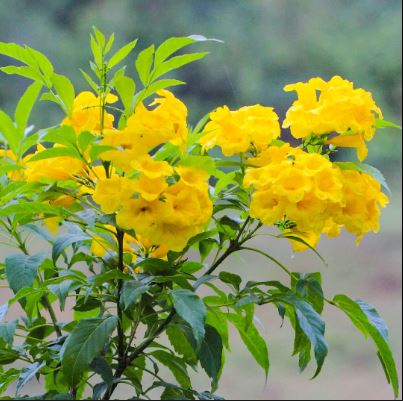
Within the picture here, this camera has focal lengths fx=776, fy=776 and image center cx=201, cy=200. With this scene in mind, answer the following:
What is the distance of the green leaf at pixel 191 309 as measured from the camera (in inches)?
25.2

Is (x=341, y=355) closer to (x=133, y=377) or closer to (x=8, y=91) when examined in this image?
(x=8, y=91)

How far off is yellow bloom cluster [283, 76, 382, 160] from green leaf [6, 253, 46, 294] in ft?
0.91

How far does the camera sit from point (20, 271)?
0.72 metres

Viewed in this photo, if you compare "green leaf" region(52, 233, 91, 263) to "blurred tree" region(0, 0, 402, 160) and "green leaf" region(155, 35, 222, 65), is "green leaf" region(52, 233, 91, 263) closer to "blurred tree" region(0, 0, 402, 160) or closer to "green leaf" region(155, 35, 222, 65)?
"green leaf" region(155, 35, 222, 65)

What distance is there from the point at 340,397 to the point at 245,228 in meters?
2.33

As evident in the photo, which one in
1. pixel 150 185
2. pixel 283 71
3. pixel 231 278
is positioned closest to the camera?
pixel 150 185

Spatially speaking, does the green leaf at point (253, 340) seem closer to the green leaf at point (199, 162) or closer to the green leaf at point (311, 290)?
the green leaf at point (311, 290)

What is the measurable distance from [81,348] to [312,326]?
0.21m

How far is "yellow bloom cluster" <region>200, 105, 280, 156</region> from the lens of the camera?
0.73 meters

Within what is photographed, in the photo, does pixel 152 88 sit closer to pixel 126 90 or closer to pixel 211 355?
pixel 126 90

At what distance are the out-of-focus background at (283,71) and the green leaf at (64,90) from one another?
2.09 metres

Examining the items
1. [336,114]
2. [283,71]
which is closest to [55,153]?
[336,114]

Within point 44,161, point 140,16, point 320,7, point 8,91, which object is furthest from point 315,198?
point 320,7

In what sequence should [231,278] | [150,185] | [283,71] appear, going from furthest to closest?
1. [283,71]
2. [231,278]
3. [150,185]
